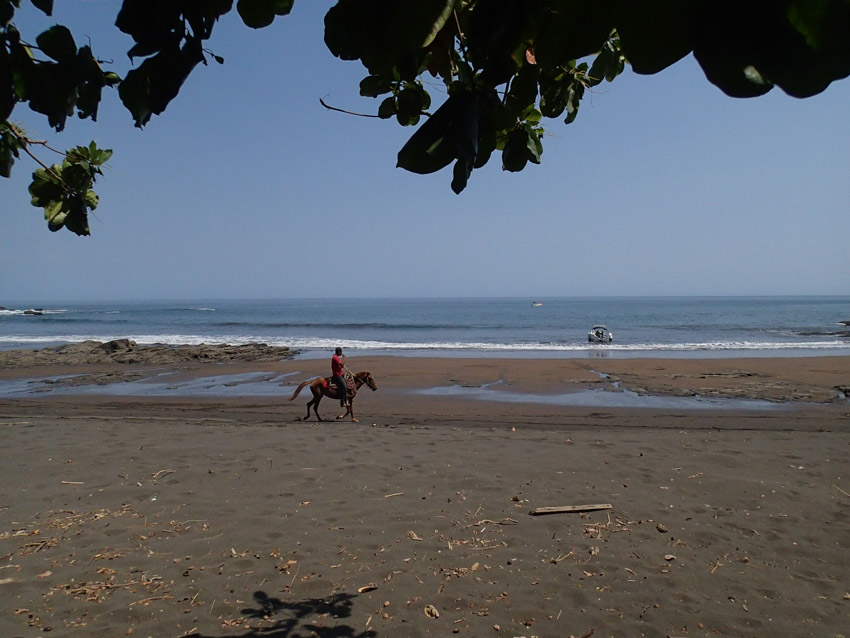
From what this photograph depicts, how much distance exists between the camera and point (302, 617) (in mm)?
3594

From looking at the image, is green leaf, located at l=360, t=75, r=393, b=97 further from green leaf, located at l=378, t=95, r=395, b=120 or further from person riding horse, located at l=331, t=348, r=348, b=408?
person riding horse, located at l=331, t=348, r=348, b=408

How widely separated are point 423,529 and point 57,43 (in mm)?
4681

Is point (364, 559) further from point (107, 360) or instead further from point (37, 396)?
point (107, 360)

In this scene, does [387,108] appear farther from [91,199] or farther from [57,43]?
[91,199]

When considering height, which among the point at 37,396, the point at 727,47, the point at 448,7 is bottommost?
the point at 37,396

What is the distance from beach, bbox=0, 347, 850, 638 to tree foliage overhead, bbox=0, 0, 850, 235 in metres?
3.23

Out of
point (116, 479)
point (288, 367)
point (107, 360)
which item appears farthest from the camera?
point (107, 360)

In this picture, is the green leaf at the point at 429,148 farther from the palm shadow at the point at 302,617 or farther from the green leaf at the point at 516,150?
the palm shadow at the point at 302,617

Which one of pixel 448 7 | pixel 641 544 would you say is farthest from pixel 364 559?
pixel 448 7

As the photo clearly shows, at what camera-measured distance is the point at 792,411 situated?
41.4 feet

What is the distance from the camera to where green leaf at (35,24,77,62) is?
129cm

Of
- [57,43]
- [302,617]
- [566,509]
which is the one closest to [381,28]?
[57,43]

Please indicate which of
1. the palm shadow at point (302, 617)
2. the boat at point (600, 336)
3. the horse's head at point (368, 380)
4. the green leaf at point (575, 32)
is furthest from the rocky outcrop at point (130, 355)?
the green leaf at point (575, 32)

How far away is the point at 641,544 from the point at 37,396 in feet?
55.2
